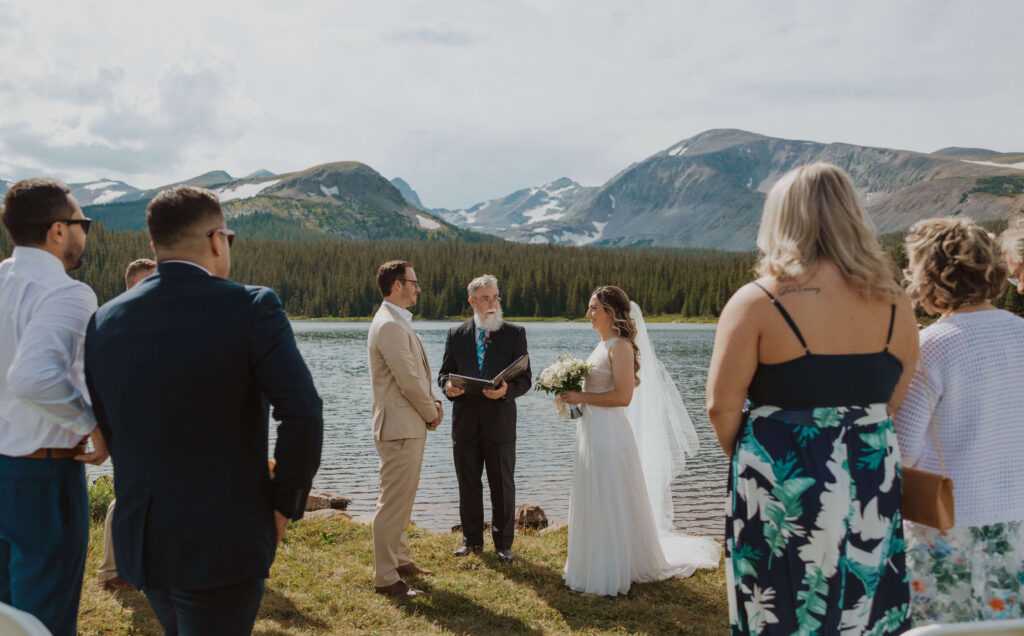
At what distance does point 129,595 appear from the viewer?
6.02 metres

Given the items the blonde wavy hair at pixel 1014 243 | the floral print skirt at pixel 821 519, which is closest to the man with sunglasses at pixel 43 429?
the floral print skirt at pixel 821 519

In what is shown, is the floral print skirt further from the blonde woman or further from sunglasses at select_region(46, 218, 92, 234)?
sunglasses at select_region(46, 218, 92, 234)

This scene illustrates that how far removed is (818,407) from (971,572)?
1.18m

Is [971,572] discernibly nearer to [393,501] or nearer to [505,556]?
[393,501]

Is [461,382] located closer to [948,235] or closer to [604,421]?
[604,421]

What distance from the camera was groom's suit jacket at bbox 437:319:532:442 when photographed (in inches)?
304

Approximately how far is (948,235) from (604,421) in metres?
3.83

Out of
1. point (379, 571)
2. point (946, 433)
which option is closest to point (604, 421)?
point (379, 571)

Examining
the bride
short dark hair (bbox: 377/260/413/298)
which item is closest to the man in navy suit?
short dark hair (bbox: 377/260/413/298)

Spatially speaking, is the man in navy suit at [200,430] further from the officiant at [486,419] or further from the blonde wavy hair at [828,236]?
the officiant at [486,419]

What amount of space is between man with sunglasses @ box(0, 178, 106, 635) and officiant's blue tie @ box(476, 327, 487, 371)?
4.66 metres

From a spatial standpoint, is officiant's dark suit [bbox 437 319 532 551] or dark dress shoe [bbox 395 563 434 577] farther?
officiant's dark suit [bbox 437 319 532 551]

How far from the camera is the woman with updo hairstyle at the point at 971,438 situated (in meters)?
3.30

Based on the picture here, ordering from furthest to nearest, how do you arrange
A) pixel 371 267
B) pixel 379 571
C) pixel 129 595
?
1. pixel 371 267
2. pixel 379 571
3. pixel 129 595
